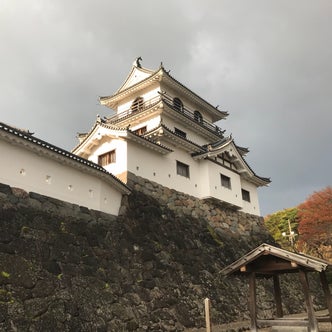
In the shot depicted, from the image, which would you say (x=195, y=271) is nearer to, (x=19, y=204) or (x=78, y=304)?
(x=78, y=304)

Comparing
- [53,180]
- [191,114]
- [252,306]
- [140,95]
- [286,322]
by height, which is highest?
[140,95]

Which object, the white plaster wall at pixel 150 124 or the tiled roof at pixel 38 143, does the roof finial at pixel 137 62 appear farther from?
the tiled roof at pixel 38 143

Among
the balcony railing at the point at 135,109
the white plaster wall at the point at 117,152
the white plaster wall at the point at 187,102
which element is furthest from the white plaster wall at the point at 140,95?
the white plaster wall at the point at 117,152

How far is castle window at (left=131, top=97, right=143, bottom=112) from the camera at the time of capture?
68.6ft

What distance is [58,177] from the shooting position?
10.5 m

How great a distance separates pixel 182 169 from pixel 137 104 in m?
6.15

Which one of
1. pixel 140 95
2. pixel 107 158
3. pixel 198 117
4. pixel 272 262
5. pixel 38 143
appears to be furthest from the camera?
pixel 198 117

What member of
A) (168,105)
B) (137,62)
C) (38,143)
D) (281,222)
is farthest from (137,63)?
(281,222)

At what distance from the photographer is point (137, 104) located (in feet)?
69.8

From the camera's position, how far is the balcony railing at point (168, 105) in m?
19.4

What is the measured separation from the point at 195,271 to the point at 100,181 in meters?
5.37

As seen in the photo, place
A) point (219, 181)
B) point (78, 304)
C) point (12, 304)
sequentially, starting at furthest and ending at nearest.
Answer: point (219, 181) → point (78, 304) → point (12, 304)

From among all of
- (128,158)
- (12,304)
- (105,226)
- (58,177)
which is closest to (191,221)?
(128,158)

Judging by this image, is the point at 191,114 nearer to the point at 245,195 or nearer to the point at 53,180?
the point at 245,195
